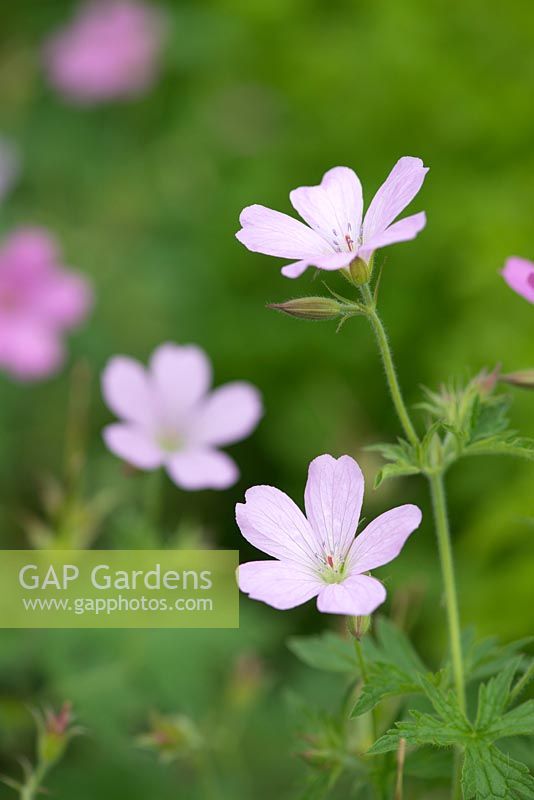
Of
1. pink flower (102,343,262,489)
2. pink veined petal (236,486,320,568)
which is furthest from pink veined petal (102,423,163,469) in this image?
pink veined petal (236,486,320,568)

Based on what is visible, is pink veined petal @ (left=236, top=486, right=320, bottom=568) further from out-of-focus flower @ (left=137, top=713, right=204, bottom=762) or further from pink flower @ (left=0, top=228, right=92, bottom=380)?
pink flower @ (left=0, top=228, right=92, bottom=380)

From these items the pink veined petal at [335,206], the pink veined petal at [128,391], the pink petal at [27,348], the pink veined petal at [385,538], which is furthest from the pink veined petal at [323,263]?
the pink petal at [27,348]

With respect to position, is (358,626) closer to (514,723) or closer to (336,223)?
(514,723)

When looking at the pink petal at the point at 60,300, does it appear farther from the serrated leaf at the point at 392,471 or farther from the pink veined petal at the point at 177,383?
the serrated leaf at the point at 392,471

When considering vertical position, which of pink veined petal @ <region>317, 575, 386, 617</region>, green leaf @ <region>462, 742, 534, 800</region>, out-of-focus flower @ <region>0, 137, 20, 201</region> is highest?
out-of-focus flower @ <region>0, 137, 20, 201</region>

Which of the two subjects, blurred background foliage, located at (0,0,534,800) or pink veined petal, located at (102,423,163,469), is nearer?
pink veined petal, located at (102,423,163,469)

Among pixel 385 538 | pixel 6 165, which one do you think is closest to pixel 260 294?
pixel 6 165

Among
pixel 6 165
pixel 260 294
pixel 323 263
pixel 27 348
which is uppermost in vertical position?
pixel 6 165
